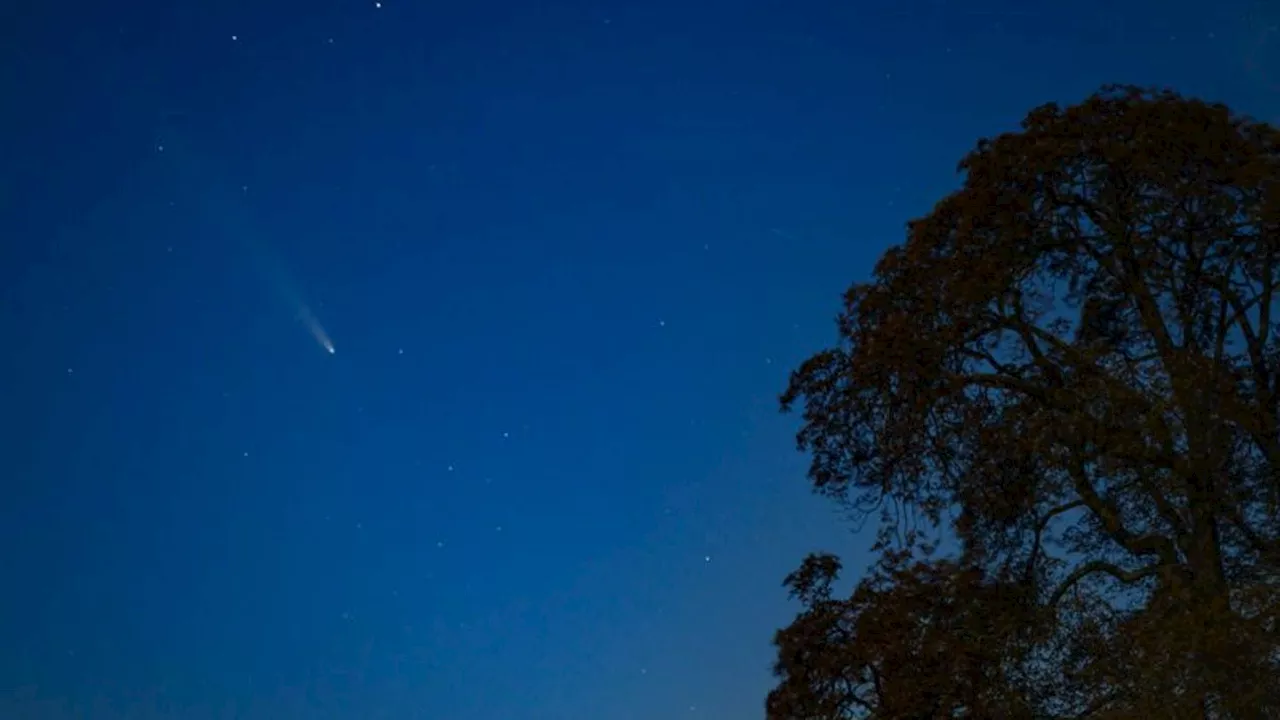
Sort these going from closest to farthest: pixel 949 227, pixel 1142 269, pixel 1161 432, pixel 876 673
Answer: pixel 1161 432, pixel 876 673, pixel 1142 269, pixel 949 227

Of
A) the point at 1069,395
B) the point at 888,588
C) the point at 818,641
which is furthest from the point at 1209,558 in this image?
the point at 818,641

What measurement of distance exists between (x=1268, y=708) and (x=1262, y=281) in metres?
4.88

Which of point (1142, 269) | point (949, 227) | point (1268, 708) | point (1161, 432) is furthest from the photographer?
point (949, 227)

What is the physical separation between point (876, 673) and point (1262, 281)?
5.87m

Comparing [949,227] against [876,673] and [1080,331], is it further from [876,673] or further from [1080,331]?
[876,673]

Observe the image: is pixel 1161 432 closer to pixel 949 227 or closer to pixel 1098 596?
pixel 1098 596

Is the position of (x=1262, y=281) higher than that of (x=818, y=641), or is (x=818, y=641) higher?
(x=1262, y=281)

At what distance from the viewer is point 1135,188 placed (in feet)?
45.3

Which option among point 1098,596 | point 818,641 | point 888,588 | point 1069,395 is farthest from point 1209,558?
point 818,641

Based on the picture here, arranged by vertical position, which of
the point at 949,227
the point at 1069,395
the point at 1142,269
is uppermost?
the point at 949,227

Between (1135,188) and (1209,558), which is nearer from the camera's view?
(1209,558)

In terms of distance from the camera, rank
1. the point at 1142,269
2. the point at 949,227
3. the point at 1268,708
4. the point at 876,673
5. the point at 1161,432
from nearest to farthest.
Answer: the point at 1268,708 < the point at 1161,432 < the point at 876,673 < the point at 1142,269 < the point at 949,227

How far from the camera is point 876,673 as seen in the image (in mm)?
12766

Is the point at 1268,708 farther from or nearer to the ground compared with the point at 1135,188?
nearer to the ground
